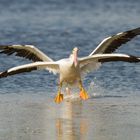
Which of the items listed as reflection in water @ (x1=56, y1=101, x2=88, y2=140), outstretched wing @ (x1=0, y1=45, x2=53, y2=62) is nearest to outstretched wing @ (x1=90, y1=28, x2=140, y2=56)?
outstretched wing @ (x1=0, y1=45, x2=53, y2=62)

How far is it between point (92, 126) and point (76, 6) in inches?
1084

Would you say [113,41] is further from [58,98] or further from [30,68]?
[58,98]

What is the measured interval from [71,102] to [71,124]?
110 inches

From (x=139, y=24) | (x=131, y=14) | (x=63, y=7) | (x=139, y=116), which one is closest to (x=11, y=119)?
(x=139, y=116)

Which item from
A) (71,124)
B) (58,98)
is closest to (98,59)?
(58,98)

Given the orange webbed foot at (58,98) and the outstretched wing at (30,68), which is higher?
the outstretched wing at (30,68)

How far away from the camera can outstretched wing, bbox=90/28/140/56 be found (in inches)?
616

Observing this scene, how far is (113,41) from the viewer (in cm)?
1580

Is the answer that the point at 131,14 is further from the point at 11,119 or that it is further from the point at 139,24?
the point at 11,119

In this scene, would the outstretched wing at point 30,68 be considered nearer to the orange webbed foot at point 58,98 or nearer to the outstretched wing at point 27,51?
the outstretched wing at point 27,51

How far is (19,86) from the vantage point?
16.2 meters

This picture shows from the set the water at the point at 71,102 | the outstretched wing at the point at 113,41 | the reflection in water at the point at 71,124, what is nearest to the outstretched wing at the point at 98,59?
the outstretched wing at the point at 113,41

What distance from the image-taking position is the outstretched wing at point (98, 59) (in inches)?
582

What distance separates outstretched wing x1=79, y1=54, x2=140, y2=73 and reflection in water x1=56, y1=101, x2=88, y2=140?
1.27 m
